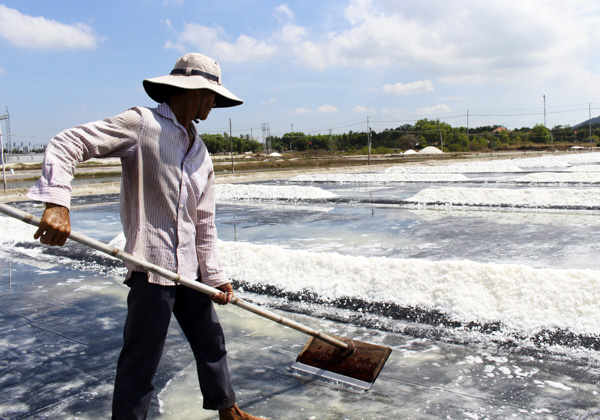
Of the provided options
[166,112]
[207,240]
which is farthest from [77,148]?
[207,240]

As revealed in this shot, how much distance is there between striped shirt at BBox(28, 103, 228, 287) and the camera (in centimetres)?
172

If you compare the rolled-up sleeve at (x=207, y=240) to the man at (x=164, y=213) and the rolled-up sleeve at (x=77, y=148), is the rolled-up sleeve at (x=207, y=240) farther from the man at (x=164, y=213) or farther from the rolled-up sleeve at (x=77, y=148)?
the rolled-up sleeve at (x=77, y=148)

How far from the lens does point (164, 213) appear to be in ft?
6.11

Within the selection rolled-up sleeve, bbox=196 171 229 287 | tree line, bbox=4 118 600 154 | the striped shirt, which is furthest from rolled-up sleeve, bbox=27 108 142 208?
tree line, bbox=4 118 600 154

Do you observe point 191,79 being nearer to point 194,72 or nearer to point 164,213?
point 194,72

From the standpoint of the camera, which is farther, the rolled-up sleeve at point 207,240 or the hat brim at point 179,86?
the rolled-up sleeve at point 207,240

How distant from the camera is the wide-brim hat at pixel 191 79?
1856 mm

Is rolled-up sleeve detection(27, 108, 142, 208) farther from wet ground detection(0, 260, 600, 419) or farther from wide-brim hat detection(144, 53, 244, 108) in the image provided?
wet ground detection(0, 260, 600, 419)

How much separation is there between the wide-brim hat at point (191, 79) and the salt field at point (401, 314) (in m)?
1.42

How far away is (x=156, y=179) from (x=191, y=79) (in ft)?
1.32

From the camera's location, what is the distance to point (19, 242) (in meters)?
7.07

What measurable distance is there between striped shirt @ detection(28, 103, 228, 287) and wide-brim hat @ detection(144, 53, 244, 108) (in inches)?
3.8

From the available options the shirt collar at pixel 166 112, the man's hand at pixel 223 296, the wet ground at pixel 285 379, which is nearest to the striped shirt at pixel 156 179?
the shirt collar at pixel 166 112

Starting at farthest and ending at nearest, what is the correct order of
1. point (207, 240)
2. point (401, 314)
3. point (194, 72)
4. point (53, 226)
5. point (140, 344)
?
point (401, 314)
point (207, 240)
point (194, 72)
point (140, 344)
point (53, 226)
